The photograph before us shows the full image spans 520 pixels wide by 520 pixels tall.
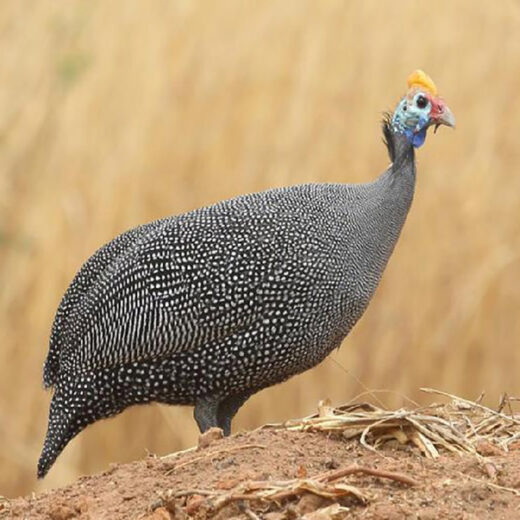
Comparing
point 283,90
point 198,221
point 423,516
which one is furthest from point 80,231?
point 423,516

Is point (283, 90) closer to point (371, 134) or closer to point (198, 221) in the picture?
point (371, 134)

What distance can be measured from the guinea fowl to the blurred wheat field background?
1.07 m

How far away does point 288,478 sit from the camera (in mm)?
2492

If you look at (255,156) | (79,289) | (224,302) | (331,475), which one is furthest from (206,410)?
(255,156)

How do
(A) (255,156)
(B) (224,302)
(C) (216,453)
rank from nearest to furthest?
(C) (216,453), (B) (224,302), (A) (255,156)

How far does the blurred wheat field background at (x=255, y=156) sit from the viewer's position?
510 centimetres

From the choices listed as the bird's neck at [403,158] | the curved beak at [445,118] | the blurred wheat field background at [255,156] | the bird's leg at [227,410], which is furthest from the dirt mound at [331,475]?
the blurred wheat field background at [255,156]

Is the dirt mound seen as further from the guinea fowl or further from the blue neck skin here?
the blue neck skin

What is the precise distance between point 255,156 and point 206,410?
5.88 feet

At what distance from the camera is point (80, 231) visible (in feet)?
17.1

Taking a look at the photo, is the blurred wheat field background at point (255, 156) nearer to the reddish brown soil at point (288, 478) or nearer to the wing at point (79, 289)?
the wing at point (79, 289)

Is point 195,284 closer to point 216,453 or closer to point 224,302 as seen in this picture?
point 224,302

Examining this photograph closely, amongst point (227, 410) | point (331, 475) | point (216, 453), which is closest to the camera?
point (331, 475)

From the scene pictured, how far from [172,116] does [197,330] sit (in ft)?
6.34
